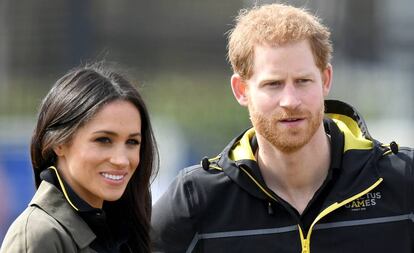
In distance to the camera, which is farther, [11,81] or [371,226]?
[11,81]

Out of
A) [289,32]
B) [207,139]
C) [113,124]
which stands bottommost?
[207,139]

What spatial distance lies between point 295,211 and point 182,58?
19.6 ft

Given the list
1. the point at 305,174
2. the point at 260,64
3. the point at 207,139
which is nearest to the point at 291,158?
the point at 305,174

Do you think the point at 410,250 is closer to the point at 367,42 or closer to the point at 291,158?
the point at 291,158

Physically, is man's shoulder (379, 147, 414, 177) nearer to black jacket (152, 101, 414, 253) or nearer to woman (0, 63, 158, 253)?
black jacket (152, 101, 414, 253)

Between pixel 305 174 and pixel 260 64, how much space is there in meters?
0.45

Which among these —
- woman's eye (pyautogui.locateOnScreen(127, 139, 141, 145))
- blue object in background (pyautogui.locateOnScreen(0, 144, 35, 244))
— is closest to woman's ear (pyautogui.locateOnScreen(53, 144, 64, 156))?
woman's eye (pyautogui.locateOnScreen(127, 139, 141, 145))

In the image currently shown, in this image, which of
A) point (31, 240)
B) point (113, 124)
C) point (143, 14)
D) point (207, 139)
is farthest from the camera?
point (143, 14)

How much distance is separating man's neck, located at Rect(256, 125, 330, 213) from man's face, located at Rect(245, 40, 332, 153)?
0.08m

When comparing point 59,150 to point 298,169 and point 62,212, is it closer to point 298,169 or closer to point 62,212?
point 62,212

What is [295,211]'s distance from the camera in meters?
3.86

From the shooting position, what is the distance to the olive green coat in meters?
3.20

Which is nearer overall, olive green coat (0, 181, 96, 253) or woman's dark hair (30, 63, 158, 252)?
olive green coat (0, 181, 96, 253)

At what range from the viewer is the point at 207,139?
9.08 meters
